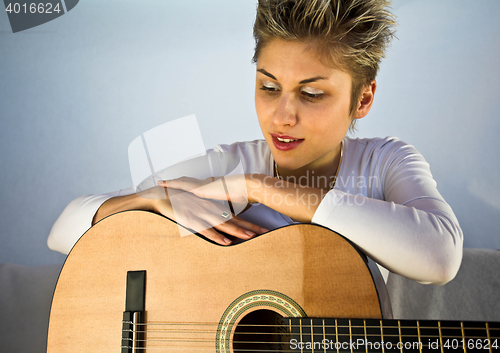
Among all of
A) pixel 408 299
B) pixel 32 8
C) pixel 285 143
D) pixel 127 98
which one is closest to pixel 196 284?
pixel 285 143

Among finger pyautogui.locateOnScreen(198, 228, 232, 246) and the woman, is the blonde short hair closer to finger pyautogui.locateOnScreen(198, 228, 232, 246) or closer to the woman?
the woman

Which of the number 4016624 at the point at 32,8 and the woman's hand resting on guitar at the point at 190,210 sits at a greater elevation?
the number 4016624 at the point at 32,8

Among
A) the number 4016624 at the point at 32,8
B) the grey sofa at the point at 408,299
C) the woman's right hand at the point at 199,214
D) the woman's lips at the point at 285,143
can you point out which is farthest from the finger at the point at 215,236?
the number 4016624 at the point at 32,8

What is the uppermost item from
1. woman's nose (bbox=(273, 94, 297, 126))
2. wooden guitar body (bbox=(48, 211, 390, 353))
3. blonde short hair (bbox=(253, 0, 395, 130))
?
blonde short hair (bbox=(253, 0, 395, 130))

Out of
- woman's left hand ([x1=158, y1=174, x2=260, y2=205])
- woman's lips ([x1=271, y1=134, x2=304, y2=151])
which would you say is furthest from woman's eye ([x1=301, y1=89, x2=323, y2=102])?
woman's left hand ([x1=158, y1=174, x2=260, y2=205])

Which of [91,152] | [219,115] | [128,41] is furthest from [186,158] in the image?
[128,41]

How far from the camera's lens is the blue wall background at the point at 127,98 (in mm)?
1335

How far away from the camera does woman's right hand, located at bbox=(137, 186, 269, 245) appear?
30.7 inches

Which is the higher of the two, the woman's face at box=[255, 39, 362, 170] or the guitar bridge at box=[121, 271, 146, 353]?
the woman's face at box=[255, 39, 362, 170]

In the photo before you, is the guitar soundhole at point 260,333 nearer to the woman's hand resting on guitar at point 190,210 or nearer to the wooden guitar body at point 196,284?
the wooden guitar body at point 196,284

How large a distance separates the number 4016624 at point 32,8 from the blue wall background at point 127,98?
7 centimetres

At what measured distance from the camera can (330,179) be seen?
1120 mm

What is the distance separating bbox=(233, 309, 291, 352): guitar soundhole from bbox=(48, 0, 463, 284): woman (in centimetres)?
20

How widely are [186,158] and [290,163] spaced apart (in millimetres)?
374
